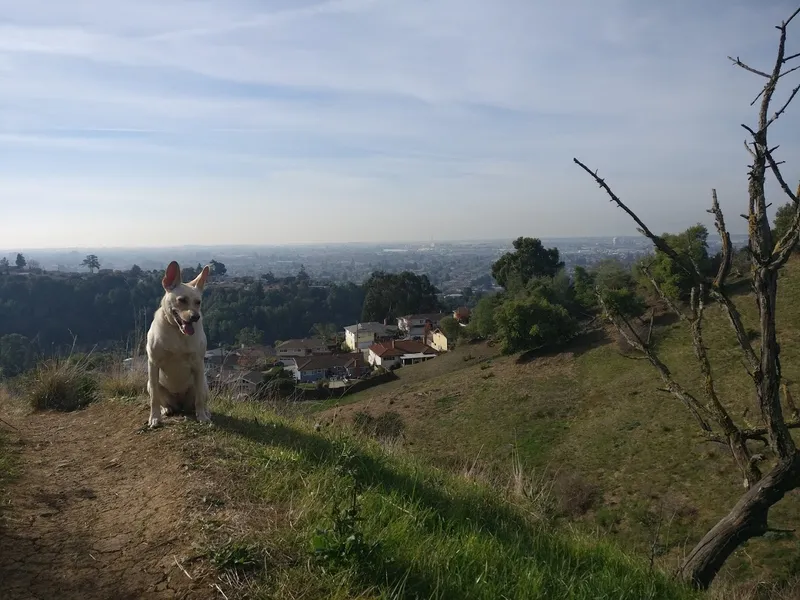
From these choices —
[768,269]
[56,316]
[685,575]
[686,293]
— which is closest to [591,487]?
[685,575]

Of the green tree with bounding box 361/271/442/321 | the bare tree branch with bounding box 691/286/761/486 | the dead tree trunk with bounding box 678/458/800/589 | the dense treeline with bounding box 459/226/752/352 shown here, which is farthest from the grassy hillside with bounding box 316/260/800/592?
the green tree with bounding box 361/271/442/321

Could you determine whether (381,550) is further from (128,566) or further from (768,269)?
(768,269)

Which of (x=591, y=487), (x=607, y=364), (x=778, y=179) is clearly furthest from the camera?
(x=607, y=364)

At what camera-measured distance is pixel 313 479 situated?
360cm

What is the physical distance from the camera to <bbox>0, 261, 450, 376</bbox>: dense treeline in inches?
1480

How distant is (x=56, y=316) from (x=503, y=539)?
45259 millimetres

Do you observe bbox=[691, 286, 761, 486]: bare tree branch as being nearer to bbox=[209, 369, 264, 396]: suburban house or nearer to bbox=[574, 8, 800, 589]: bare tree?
bbox=[574, 8, 800, 589]: bare tree

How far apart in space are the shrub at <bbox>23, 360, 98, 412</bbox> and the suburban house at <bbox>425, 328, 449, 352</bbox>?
36.8 metres

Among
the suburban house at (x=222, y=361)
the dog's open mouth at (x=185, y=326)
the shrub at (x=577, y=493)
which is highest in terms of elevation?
the dog's open mouth at (x=185, y=326)

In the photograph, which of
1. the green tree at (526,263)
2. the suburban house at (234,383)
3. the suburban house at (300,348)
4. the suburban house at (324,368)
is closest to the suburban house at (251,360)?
the suburban house at (234,383)

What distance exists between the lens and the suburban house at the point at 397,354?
42.8m

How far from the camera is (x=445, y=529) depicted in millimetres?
3307

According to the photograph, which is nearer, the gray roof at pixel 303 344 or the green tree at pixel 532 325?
the green tree at pixel 532 325

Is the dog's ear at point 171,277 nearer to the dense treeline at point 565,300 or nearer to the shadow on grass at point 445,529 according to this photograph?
the shadow on grass at point 445,529
